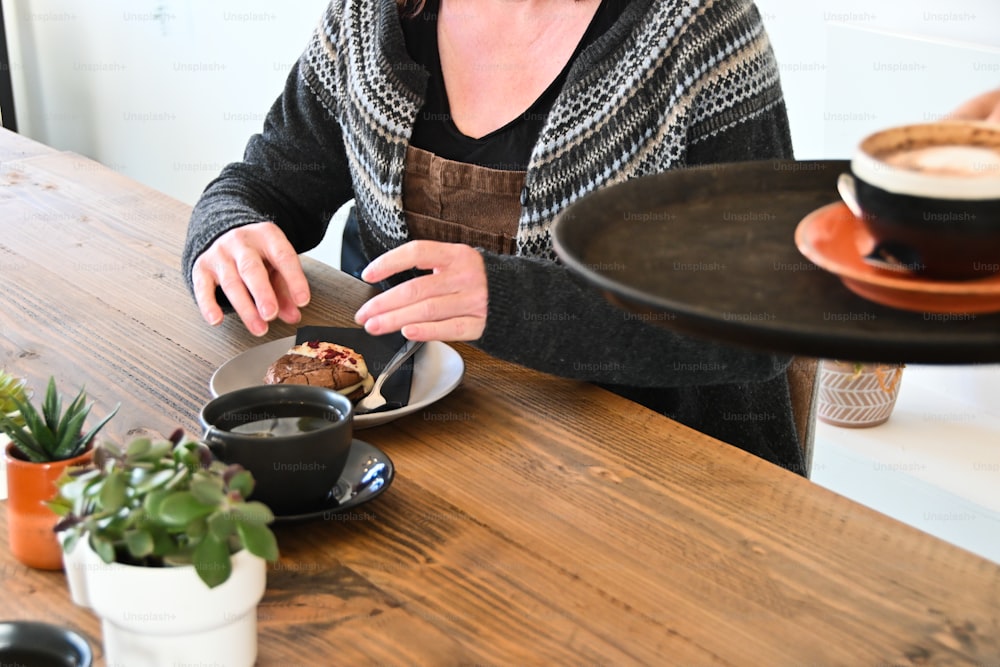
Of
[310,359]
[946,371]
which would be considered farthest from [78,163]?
[946,371]

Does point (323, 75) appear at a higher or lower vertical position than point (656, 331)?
higher

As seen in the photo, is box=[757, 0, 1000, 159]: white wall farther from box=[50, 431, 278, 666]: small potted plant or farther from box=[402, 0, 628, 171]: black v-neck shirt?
box=[50, 431, 278, 666]: small potted plant

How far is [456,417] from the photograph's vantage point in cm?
106

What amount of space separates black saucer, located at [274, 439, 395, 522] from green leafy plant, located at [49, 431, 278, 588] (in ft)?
0.57

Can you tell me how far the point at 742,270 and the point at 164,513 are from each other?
35 centimetres

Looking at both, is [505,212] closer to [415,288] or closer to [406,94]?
[406,94]

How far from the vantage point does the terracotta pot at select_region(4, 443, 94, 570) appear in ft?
2.62

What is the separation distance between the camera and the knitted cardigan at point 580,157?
3.72ft

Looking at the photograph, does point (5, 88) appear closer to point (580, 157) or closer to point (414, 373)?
point (580, 157)

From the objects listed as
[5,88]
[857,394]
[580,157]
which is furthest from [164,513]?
[5,88]

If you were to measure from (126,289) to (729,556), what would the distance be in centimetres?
84

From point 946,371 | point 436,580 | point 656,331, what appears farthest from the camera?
point 946,371

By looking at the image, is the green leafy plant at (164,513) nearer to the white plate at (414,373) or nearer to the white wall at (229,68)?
the white plate at (414,373)

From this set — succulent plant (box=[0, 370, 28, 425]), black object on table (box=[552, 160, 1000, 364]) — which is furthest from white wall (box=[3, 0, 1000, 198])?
succulent plant (box=[0, 370, 28, 425])
